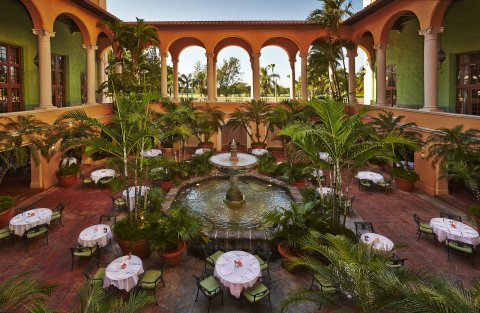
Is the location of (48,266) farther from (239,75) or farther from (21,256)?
(239,75)

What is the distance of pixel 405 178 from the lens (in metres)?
15.5

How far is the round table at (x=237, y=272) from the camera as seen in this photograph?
23.8 ft

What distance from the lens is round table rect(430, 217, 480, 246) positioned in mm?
9234

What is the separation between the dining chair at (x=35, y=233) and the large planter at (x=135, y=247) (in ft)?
9.71

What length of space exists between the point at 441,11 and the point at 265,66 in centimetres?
3947

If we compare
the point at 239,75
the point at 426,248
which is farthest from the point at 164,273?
the point at 239,75

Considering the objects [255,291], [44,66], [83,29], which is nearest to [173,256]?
[255,291]

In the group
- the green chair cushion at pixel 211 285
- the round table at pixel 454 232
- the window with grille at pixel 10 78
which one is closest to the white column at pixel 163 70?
the window with grille at pixel 10 78

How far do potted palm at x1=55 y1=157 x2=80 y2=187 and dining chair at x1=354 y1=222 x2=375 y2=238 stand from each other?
47.9 feet

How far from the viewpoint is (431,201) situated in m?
14.2

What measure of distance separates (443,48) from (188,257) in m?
18.7

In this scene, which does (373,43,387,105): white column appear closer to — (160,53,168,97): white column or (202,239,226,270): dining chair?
(160,53,168,97): white column

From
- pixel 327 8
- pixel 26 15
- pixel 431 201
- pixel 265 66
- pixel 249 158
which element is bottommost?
pixel 431 201

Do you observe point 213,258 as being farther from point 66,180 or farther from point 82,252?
point 66,180
